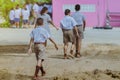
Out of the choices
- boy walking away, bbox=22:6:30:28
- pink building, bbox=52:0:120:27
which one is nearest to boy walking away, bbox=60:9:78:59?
boy walking away, bbox=22:6:30:28

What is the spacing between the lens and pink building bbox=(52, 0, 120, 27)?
32219mm

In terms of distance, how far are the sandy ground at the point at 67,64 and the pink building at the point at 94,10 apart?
459 inches

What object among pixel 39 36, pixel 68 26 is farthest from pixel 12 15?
pixel 39 36

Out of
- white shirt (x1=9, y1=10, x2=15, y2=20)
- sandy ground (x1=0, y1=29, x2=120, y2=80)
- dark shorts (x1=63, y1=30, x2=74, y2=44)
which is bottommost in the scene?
sandy ground (x1=0, y1=29, x2=120, y2=80)

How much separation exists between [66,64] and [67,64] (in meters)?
0.03

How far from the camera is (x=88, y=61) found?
15273mm

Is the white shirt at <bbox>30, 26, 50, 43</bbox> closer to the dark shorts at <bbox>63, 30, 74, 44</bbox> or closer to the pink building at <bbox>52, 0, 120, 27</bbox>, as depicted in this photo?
the dark shorts at <bbox>63, 30, 74, 44</bbox>

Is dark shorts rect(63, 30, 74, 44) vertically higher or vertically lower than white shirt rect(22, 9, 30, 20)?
lower

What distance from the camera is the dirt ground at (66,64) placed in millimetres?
12086

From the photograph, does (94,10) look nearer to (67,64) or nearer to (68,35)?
(68,35)

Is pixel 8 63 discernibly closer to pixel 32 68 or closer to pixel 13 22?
pixel 32 68

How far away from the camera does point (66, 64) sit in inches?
574

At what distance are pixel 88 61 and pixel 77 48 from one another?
57.0 inches

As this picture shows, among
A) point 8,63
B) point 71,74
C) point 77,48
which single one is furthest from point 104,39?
point 71,74
